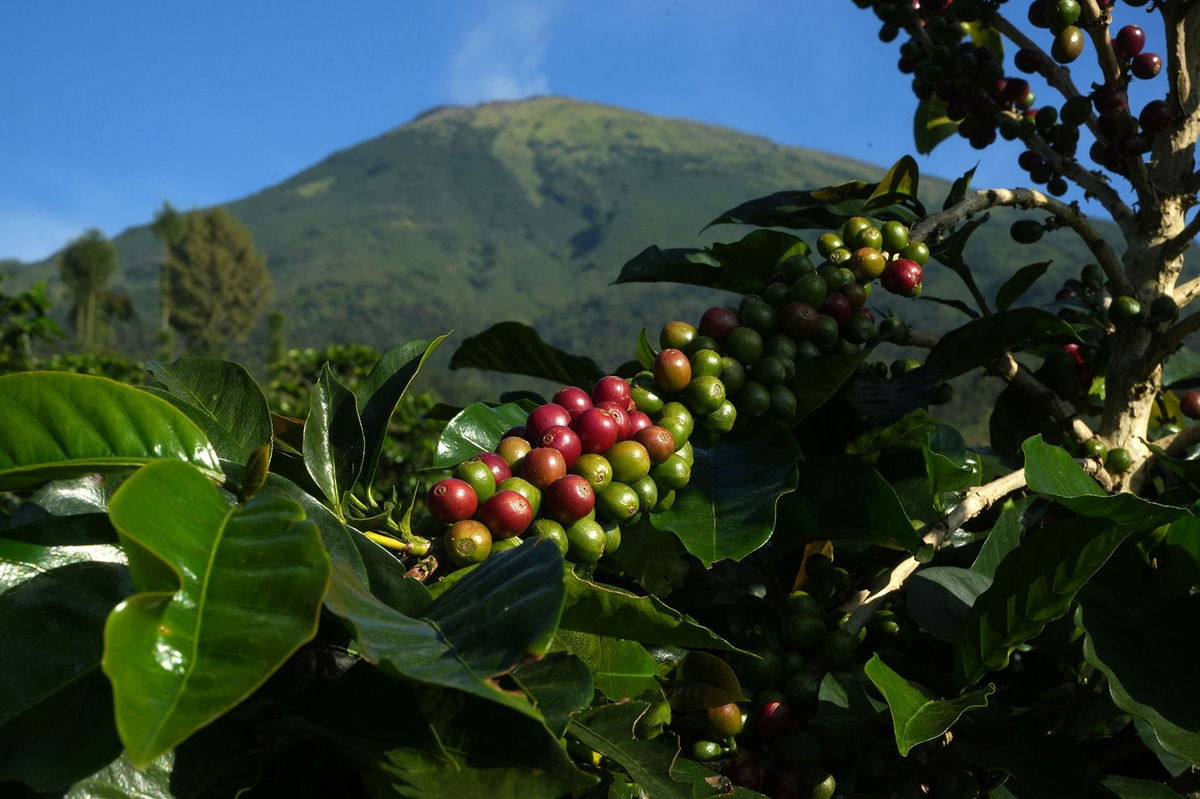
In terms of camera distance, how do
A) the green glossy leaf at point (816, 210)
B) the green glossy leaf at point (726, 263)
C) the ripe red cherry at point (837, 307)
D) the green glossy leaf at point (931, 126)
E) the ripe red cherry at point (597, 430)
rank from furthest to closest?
the green glossy leaf at point (931, 126)
the green glossy leaf at point (816, 210)
the green glossy leaf at point (726, 263)
the ripe red cherry at point (837, 307)
the ripe red cherry at point (597, 430)

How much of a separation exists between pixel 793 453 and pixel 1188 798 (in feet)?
1.97

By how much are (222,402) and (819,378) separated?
0.66 metres

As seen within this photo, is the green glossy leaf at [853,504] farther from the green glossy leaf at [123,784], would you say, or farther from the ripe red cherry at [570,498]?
the green glossy leaf at [123,784]

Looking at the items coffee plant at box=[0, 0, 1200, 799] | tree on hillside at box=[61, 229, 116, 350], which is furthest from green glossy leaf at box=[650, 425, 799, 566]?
tree on hillside at box=[61, 229, 116, 350]

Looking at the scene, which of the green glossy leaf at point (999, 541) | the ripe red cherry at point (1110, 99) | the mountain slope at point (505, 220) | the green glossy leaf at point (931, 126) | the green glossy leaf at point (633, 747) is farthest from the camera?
the mountain slope at point (505, 220)

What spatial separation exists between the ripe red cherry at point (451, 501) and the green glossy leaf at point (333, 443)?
97 mm

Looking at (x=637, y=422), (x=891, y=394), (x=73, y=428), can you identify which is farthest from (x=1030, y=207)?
(x=73, y=428)

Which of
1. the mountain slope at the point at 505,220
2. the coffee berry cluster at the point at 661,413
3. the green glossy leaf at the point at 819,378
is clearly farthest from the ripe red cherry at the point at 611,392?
the mountain slope at the point at 505,220

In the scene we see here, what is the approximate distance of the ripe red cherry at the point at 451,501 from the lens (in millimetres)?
827

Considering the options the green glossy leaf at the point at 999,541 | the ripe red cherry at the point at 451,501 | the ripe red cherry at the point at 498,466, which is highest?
the ripe red cherry at the point at 498,466

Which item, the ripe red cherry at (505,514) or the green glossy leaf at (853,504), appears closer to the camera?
the ripe red cherry at (505,514)

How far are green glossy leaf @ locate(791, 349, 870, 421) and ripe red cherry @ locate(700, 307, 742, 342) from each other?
10cm

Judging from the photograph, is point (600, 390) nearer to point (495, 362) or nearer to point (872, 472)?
point (872, 472)

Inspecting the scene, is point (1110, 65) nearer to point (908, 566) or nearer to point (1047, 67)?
point (1047, 67)
